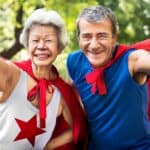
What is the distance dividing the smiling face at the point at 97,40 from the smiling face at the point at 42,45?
161 millimetres

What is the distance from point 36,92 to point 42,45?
26cm

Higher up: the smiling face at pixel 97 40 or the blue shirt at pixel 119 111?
the smiling face at pixel 97 40

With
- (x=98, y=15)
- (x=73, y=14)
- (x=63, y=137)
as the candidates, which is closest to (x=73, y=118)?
(x=63, y=137)

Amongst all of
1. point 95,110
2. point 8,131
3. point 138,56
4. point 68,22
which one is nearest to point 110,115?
point 95,110

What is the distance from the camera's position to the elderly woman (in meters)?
2.79

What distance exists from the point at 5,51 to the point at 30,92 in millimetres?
5176

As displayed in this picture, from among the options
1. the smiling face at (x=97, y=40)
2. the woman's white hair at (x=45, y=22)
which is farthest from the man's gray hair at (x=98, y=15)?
the woman's white hair at (x=45, y=22)

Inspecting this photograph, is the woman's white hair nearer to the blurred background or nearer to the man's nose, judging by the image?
the man's nose

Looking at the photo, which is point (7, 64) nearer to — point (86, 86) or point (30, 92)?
point (30, 92)

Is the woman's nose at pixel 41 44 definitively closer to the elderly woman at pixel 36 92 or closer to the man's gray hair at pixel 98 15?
the elderly woman at pixel 36 92

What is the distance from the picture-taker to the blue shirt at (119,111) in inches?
110

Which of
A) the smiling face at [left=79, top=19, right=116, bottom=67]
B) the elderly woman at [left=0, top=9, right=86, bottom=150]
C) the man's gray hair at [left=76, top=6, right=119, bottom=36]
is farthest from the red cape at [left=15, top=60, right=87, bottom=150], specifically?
the man's gray hair at [left=76, top=6, right=119, bottom=36]

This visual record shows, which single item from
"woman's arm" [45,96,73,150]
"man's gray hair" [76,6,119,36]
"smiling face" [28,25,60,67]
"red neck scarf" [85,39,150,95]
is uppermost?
"man's gray hair" [76,6,119,36]

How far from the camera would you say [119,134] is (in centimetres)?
288
